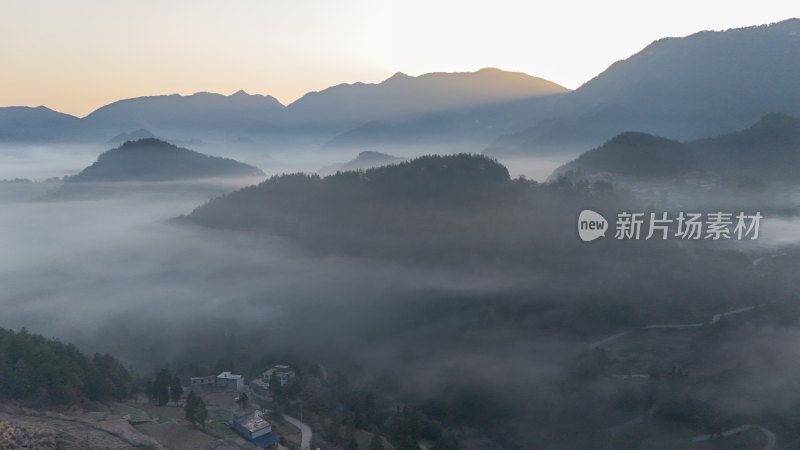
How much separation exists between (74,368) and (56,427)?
756 centimetres

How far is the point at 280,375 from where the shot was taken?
4072 cm

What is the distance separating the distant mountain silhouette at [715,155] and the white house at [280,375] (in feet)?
225

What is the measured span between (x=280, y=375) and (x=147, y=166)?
108438 millimetres

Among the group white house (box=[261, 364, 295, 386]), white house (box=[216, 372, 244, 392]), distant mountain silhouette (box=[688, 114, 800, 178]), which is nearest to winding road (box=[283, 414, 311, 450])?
white house (box=[261, 364, 295, 386])

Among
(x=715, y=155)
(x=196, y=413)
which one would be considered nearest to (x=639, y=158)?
(x=715, y=155)

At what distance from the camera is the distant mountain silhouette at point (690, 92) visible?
131 metres

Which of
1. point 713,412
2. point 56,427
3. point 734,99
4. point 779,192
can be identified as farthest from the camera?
point 734,99

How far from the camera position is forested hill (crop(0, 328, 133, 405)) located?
2745cm

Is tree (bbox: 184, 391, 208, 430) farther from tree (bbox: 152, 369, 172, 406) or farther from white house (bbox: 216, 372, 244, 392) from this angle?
white house (bbox: 216, 372, 244, 392)

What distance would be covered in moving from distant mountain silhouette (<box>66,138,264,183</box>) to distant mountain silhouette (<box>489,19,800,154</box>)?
75164 mm

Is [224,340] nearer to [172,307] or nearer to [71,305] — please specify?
[172,307]

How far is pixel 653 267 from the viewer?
199ft

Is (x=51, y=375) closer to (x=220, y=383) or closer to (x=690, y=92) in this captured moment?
(x=220, y=383)

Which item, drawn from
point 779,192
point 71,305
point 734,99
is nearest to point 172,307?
point 71,305
